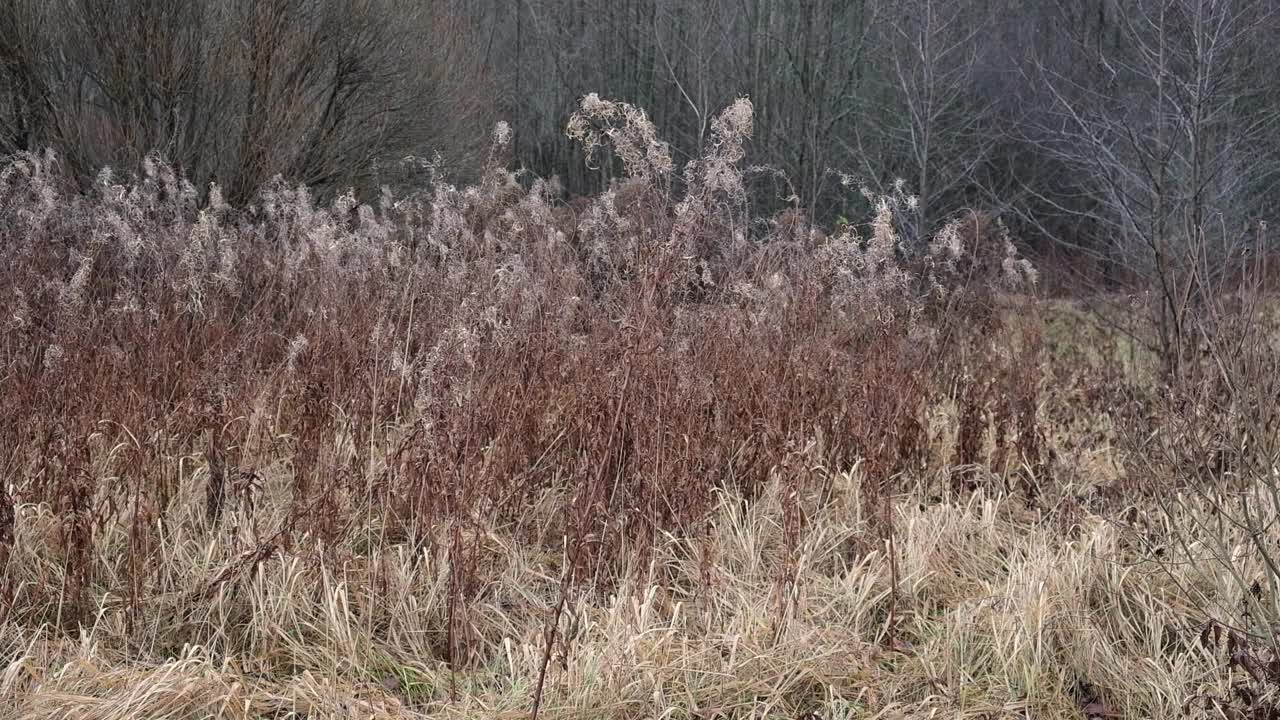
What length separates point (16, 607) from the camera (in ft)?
10.1

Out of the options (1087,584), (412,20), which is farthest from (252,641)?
(412,20)

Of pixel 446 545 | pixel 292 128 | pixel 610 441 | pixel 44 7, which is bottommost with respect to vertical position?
pixel 446 545

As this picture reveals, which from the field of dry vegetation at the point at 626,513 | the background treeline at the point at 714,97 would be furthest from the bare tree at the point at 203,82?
the field of dry vegetation at the point at 626,513

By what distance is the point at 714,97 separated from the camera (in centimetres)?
1730

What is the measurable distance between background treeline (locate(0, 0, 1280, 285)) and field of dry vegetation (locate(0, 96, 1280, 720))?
0.99 meters

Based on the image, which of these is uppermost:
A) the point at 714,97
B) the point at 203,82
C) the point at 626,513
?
the point at 714,97

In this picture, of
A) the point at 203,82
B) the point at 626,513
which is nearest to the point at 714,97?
the point at 203,82

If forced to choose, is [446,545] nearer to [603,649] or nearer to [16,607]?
[603,649]

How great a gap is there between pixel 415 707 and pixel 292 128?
7442mm

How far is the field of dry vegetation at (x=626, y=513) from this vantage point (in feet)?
9.16

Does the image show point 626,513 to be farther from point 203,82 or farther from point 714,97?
point 714,97

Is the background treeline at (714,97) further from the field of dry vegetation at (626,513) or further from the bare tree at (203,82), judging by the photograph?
the field of dry vegetation at (626,513)

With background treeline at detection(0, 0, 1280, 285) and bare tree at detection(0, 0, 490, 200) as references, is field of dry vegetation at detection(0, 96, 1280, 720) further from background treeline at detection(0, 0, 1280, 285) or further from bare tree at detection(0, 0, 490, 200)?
bare tree at detection(0, 0, 490, 200)

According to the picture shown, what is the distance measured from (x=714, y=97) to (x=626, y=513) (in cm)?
1462
